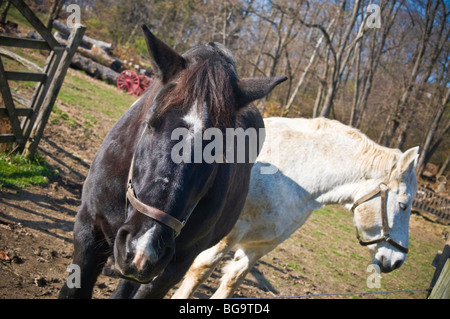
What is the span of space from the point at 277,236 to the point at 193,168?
244 centimetres

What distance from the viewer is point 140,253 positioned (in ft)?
5.29

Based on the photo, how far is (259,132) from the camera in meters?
3.74

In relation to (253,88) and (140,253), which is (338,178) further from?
(140,253)

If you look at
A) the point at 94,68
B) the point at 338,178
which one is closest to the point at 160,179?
the point at 338,178

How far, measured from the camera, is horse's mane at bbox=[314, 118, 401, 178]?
409 centimetres

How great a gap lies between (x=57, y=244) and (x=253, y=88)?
122 inches

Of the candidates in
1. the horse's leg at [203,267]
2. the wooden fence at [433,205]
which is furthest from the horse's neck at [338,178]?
the wooden fence at [433,205]

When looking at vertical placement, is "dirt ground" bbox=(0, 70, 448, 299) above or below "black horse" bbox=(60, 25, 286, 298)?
below

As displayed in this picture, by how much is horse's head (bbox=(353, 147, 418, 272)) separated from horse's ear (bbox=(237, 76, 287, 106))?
8.26ft

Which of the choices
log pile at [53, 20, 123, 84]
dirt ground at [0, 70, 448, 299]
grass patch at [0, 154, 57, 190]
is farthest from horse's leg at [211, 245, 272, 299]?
log pile at [53, 20, 123, 84]

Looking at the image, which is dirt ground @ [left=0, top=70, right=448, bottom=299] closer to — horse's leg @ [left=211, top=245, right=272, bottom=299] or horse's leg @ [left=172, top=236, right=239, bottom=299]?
horse's leg @ [left=211, top=245, right=272, bottom=299]

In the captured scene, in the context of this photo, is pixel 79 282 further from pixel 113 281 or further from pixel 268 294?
pixel 268 294

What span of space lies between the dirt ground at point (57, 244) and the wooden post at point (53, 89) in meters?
0.66
